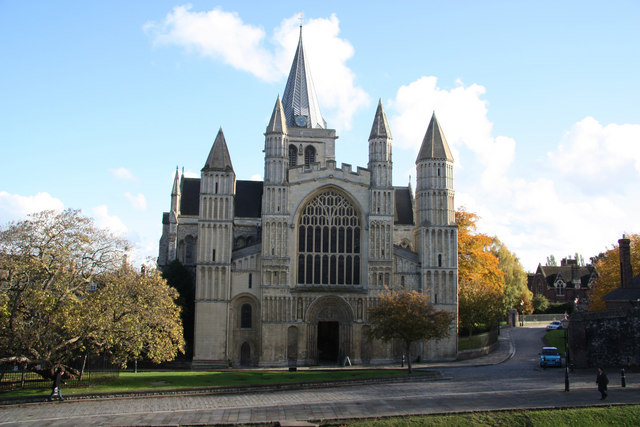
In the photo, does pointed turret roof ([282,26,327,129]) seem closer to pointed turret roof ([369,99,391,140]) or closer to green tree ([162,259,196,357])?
pointed turret roof ([369,99,391,140])

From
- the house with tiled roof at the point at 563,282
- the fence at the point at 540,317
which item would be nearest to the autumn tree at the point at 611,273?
the fence at the point at 540,317

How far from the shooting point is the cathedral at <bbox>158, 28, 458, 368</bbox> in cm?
4653

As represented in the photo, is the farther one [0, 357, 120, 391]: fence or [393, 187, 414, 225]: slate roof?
[393, 187, 414, 225]: slate roof

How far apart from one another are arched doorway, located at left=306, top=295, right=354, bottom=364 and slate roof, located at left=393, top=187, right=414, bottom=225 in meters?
11.5

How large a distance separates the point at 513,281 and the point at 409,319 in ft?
126

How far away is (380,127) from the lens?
49500 mm

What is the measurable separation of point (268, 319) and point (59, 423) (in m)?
24.2

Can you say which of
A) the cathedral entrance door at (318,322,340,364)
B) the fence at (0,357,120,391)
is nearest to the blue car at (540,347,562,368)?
the cathedral entrance door at (318,322,340,364)

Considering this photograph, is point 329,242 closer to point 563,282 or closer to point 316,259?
point 316,259

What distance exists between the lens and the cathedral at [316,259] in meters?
46.5

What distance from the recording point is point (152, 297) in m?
32.1

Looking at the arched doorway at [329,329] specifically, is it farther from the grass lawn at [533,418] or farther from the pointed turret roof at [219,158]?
the grass lawn at [533,418]

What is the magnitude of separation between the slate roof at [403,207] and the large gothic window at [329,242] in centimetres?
819

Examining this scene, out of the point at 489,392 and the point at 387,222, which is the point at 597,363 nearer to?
the point at 489,392
